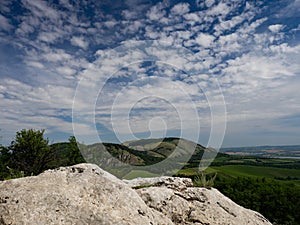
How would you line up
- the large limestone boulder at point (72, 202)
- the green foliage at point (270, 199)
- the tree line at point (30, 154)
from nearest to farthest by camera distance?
the large limestone boulder at point (72, 202) < the tree line at point (30, 154) < the green foliage at point (270, 199)

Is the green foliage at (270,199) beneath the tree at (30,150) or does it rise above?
beneath

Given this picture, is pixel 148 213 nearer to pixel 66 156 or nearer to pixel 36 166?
pixel 36 166

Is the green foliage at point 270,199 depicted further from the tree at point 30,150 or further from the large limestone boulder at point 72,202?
the large limestone boulder at point 72,202

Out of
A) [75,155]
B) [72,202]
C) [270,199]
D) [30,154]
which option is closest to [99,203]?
[72,202]

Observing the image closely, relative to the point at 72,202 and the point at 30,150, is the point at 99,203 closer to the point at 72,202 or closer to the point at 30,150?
the point at 72,202

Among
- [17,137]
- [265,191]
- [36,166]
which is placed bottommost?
[265,191]

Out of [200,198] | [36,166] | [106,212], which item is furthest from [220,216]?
[36,166]

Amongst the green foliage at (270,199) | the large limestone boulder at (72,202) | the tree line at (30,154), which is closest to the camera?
the large limestone boulder at (72,202)

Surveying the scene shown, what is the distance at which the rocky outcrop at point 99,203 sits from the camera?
4715 mm

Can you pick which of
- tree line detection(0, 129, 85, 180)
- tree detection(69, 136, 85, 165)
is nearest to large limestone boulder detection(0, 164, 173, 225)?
tree line detection(0, 129, 85, 180)

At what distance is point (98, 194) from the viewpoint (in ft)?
17.8

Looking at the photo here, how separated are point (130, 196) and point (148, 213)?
1.71 feet

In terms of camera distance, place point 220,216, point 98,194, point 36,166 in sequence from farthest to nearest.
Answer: point 36,166 < point 220,216 < point 98,194

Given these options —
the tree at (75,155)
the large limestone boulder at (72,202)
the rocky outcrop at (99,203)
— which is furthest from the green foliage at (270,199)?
the large limestone boulder at (72,202)
